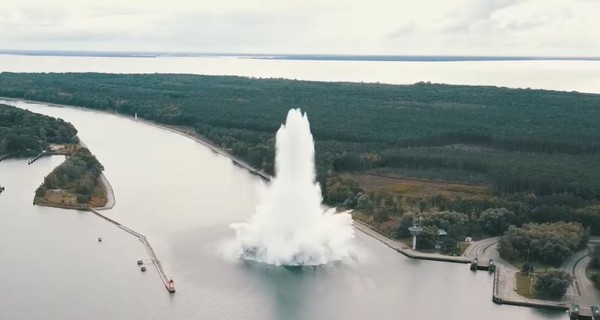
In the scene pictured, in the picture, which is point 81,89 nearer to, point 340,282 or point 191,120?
point 191,120

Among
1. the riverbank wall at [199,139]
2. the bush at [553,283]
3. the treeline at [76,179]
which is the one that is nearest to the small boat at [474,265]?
the bush at [553,283]

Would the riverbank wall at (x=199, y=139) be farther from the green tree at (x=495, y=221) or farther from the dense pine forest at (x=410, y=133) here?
the green tree at (x=495, y=221)

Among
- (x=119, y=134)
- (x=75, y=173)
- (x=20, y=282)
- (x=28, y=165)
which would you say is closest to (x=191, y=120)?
(x=119, y=134)

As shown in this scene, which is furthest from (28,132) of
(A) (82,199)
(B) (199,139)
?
(A) (82,199)

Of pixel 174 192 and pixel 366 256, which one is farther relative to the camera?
pixel 174 192

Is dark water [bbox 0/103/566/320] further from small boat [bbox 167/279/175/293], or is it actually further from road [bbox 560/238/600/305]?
road [bbox 560/238/600/305]

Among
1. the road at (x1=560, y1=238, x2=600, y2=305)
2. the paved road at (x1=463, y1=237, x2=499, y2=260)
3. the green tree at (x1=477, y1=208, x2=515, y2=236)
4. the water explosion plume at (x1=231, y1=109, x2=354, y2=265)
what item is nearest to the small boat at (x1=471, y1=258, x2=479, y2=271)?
the paved road at (x1=463, y1=237, x2=499, y2=260)
